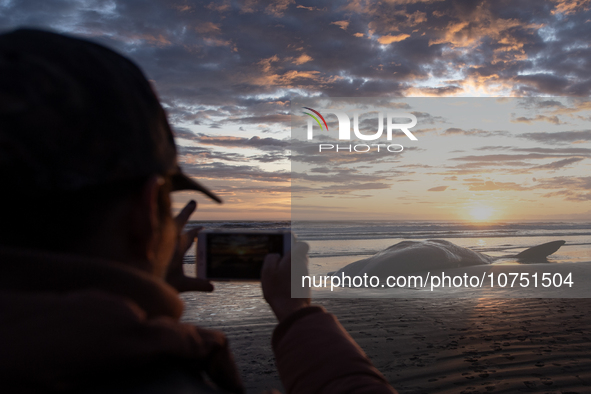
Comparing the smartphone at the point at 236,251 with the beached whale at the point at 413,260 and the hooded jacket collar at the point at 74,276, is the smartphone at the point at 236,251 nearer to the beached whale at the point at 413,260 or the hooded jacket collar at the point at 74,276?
the hooded jacket collar at the point at 74,276

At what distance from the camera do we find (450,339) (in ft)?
15.7

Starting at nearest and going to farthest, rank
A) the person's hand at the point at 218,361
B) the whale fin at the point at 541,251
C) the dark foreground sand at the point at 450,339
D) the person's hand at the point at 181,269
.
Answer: the person's hand at the point at 218,361 < the person's hand at the point at 181,269 < the dark foreground sand at the point at 450,339 < the whale fin at the point at 541,251

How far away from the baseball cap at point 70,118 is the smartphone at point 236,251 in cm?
103

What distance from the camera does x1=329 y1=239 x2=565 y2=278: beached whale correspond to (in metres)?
9.14

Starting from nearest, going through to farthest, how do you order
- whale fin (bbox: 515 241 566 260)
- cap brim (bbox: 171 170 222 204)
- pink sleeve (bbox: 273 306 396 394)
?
1. cap brim (bbox: 171 170 222 204)
2. pink sleeve (bbox: 273 306 396 394)
3. whale fin (bbox: 515 241 566 260)

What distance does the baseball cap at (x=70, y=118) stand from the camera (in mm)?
624

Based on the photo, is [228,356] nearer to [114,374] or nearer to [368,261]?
[114,374]

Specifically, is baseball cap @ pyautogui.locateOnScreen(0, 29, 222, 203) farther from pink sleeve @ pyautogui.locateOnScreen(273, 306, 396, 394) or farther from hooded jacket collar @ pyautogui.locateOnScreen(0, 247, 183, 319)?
pink sleeve @ pyautogui.locateOnScreen(273, 306, 396, 394)

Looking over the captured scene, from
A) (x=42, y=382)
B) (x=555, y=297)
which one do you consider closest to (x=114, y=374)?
(x=42, y=382)

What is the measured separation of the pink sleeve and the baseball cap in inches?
30.7

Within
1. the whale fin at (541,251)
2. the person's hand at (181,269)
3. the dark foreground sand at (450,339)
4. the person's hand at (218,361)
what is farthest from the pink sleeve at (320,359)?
the whale fin at (541,251)

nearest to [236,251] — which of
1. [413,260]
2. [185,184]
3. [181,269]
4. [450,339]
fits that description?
[181,269]

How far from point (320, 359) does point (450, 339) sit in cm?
443

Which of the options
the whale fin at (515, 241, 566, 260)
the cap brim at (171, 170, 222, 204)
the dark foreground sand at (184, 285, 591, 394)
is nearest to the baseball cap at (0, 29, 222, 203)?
the cap brim at (171, 170, 222, 204)
